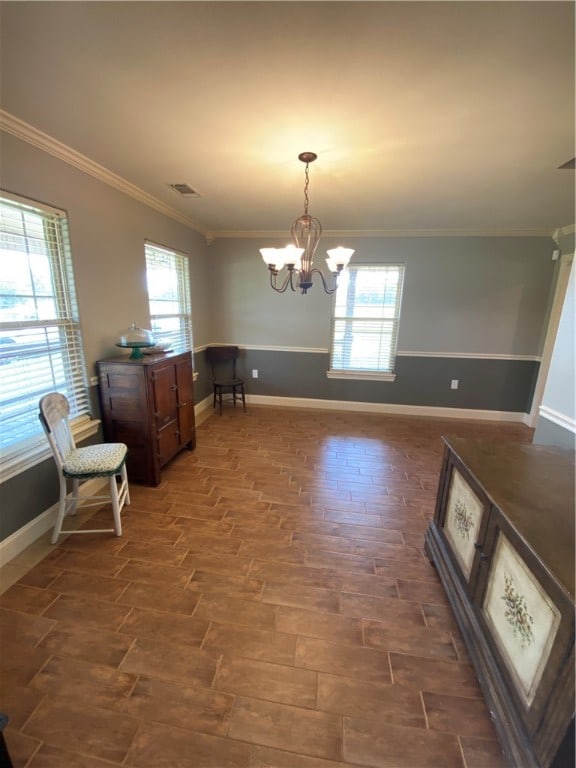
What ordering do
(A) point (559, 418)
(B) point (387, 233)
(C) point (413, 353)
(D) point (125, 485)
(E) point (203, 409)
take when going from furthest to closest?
(E) point (203, 409) → (C) point (413, 353) → (B) point (387, 233) → (D) point (125, 485) → (A) point (559, 418)

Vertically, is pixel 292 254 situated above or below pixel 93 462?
above

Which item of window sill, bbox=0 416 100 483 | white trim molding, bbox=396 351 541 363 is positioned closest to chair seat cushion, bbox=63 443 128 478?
window sill, bbox=0 416 100 483

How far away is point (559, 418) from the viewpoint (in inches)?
73.1

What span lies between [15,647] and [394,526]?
2173mm

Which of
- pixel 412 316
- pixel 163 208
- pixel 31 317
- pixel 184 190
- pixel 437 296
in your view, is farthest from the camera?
pixel 412 316

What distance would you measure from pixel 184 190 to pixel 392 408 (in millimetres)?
3687

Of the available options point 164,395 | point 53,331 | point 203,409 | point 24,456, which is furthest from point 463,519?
point 203,409

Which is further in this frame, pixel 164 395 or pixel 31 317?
pixel 164 395

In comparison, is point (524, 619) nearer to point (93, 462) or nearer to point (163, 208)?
point (93, 462)

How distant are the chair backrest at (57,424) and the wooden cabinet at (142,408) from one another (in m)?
0.38

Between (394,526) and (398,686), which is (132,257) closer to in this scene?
(394,526)

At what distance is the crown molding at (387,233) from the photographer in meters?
3.78

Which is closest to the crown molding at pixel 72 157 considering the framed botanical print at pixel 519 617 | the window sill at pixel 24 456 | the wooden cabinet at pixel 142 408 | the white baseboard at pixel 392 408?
the wooden cabinet at pixel 142 408

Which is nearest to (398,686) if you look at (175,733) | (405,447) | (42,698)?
(175,733)
